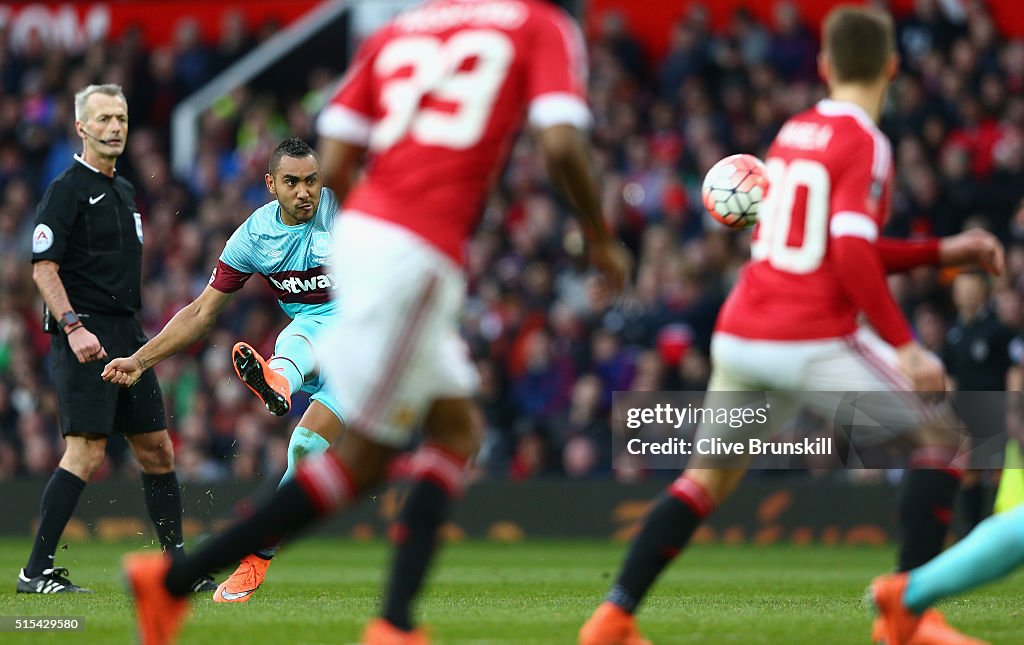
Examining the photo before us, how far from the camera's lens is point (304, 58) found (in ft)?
69.6

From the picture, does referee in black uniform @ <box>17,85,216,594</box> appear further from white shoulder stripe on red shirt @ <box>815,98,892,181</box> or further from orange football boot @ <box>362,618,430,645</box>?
white shoulder stripe on red shirt @ <box>815,98,892,181</box>

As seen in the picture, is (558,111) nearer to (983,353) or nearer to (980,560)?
(980,560)

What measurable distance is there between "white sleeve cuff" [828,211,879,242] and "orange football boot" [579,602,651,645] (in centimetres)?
143

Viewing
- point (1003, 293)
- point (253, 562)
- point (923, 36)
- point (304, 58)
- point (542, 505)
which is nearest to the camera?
point (253, 562)

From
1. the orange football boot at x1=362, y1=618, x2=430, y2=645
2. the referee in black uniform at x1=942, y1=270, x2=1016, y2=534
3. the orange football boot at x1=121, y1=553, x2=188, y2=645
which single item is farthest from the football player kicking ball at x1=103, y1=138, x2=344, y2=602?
the referee in black uniform at x1=942, y1=270, x2=1016, y2=534

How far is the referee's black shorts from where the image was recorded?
316 inches

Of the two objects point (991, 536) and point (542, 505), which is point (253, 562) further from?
point (542, 505)

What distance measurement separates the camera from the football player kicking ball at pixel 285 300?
7582mm

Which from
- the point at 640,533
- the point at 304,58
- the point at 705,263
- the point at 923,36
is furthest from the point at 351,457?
the point at 304,58

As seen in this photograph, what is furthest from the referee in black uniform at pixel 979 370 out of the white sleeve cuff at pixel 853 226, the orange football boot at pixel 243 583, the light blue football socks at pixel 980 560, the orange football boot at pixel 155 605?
the orange football boot at pixel 155 605

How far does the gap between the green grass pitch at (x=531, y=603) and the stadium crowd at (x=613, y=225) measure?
123 inches

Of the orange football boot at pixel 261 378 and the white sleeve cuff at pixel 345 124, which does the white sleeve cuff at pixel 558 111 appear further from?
the orange football boot at pixel 261 378

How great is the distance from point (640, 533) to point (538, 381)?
9.89 metres

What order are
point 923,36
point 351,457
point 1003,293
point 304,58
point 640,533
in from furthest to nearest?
point 304,58, point 923,36, point 1003,293, point 640,533, point 351,457
